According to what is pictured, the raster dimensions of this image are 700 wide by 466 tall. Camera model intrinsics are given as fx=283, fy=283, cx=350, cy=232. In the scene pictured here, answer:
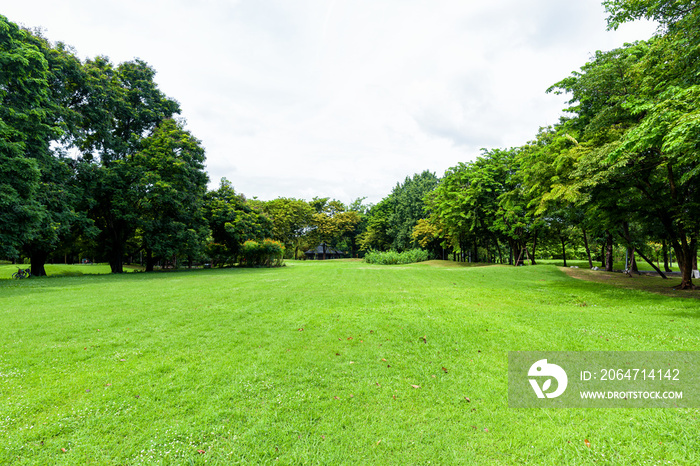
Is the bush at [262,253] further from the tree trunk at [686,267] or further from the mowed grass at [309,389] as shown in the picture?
the tree trunk at [686,267]

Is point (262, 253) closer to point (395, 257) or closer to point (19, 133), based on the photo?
point (395, 257)

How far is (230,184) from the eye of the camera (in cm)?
2923

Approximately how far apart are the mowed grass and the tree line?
5.37 metres

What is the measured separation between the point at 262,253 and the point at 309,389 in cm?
2531

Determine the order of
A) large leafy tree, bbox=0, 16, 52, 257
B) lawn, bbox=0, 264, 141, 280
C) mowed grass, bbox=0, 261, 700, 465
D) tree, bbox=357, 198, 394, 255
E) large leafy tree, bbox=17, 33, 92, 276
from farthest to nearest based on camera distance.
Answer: tree, bbox=357, 198, 394, 255
lawn, bbox=0, 264, 141, 280
large leafy tree, bbox=17, 33, 92, 276
large leafy tree, bbox=0, 16, 52, 257
mowed grass, bbox=0, 261, 700, 465

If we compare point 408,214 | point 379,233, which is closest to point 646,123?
point 408,214

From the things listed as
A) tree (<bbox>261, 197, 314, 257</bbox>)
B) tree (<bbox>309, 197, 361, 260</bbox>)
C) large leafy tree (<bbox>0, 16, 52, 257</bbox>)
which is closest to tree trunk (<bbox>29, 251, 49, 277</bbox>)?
large leafy tree (<bbox>0, 16, 52, 257</bbox>)

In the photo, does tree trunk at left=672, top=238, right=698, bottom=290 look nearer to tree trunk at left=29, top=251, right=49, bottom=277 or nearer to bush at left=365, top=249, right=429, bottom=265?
bush at left=365, top=249, right=429, bottom=265

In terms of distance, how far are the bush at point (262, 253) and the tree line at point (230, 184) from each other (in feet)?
0.96

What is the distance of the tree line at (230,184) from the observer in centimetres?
851

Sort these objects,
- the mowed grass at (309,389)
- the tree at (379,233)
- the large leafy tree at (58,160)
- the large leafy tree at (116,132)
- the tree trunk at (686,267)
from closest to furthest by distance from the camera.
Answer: the mowed grass at (309,389) < the tree trunk at (686,267) < the large leafy tree at (58,160) < the large leafy tree at (116,132) < the tree at (379,233)

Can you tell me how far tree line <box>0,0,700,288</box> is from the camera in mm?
8512

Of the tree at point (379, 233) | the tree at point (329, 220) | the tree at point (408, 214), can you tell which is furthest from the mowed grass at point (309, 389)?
the tree at point (329, 220)

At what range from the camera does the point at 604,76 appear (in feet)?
33.4
